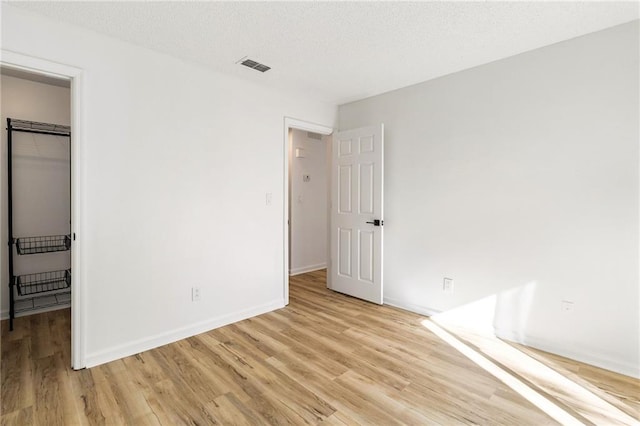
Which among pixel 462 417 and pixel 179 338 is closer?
pixel 462 417

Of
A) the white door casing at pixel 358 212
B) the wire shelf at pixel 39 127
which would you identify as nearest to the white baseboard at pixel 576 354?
the white door casing at pixel 358 212

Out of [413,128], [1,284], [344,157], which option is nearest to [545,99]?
[413,128]

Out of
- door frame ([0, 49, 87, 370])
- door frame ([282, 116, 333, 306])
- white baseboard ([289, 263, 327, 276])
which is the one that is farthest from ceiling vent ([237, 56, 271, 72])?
white baseboard ([289, 263, 327, 276])

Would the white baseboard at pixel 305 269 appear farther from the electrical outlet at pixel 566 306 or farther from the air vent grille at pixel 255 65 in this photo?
the electrical outlet at pixel 566 306

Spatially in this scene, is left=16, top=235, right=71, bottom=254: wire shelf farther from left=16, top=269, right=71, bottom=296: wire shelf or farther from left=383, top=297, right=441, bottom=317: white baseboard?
left=383, top=297, right=441, bottom=317: white baseboard

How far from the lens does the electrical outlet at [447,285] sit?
3.12 m

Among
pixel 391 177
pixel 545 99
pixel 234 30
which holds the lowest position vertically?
pixel 391 177

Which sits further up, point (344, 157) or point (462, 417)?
point (344, 157)

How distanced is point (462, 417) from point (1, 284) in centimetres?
421

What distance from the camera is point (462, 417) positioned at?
1.79m

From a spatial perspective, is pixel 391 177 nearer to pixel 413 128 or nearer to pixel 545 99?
pixel 413 128

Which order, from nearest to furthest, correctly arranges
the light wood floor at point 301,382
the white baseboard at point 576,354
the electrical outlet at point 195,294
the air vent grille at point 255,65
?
the light wood floor at point 301,382 < the white baseboard at point 576,354 < the air vent grille at point 255,65 < the electrical outlet at point 195,294

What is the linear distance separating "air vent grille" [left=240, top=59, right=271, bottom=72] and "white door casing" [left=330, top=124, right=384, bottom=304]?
1297 millimetres

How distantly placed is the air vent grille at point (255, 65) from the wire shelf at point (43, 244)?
8.69ft
